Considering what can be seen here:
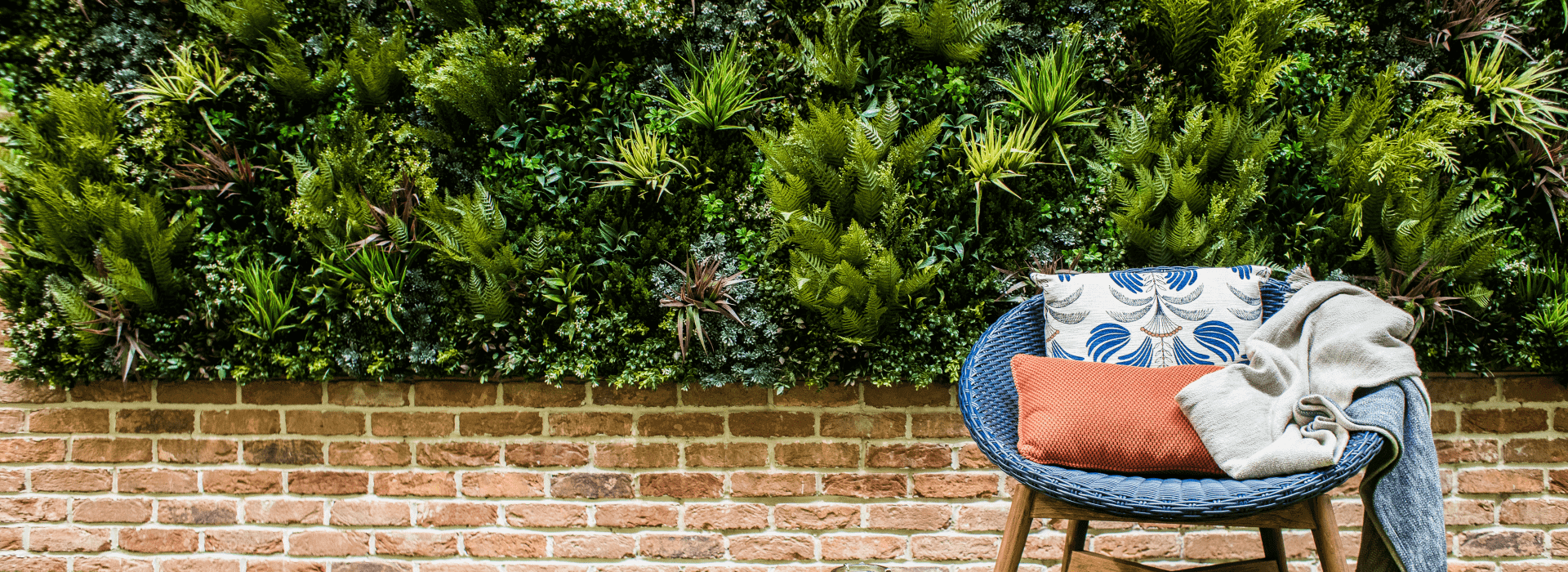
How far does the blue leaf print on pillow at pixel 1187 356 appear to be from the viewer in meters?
1.51

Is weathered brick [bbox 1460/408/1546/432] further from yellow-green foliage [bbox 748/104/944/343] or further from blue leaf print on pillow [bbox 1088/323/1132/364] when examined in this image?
yellow-green foliage [bbox 748/104/944/343]

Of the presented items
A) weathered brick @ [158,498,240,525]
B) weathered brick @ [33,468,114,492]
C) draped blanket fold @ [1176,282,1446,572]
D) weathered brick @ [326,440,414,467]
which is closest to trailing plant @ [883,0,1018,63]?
draped blanket fold @ [1176,282,1446,572]

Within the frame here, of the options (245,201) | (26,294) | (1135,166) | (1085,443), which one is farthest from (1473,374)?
(26,294)

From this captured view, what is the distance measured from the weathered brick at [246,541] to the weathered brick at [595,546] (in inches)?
33.4

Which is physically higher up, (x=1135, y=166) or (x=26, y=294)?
(x=1135, y=166)

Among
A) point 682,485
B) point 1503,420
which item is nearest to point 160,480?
point 682,485

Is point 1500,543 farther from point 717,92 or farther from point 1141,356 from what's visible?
point 717,92

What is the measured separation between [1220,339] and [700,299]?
1.25 metres

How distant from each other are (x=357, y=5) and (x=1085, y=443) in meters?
2.28

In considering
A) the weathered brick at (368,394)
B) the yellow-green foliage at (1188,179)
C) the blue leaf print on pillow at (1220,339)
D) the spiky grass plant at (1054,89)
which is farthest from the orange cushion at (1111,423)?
the weathered brick at (368,394)

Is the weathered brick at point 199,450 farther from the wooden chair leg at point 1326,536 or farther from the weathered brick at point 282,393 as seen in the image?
the wooden chair leg at point 1326,536

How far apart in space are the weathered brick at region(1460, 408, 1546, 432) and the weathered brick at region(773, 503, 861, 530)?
176 cm

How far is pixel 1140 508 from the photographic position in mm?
1172

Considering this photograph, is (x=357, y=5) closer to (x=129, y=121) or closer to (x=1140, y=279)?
(x=129, y=121)
